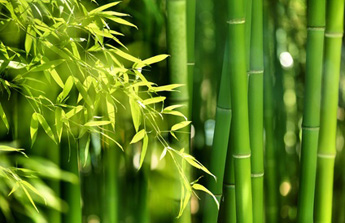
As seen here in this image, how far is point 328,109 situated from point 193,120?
15.6 inches

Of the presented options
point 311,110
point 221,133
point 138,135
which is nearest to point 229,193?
point 221,133

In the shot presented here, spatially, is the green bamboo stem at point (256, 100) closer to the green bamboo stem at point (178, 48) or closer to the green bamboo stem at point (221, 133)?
the green bamboo stem at point (221, 133)

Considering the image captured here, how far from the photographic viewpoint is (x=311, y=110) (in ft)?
5.76

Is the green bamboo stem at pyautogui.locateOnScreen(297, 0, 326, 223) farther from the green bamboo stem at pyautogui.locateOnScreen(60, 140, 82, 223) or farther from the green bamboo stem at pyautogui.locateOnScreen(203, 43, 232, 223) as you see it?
the green bamboo stem at pyautogui.locateOnScreen(60, 140, 82, 223)

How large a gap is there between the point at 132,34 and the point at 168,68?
164 mm

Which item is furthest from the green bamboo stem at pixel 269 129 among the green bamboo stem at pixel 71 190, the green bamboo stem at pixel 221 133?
the green bamboo stem at pixel 71 190

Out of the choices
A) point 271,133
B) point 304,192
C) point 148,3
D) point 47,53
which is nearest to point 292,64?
point 271,133

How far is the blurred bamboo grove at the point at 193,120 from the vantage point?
1.57 meters

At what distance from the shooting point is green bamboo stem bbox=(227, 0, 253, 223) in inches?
61.4

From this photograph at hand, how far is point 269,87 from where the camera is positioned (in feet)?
6.09

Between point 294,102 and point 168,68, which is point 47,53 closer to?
point 168,68

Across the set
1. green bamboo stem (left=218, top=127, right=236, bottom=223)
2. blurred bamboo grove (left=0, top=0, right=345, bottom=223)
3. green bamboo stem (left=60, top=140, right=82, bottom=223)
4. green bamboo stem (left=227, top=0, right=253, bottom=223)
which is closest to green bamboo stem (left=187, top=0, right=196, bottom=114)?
blurred bamboo grove (left=0, top=0, right=345, bottom=223)

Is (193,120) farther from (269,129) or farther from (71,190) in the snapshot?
(71,190)

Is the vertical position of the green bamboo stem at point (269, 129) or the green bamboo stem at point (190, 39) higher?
the green bamboo stem at point (190, 39)
